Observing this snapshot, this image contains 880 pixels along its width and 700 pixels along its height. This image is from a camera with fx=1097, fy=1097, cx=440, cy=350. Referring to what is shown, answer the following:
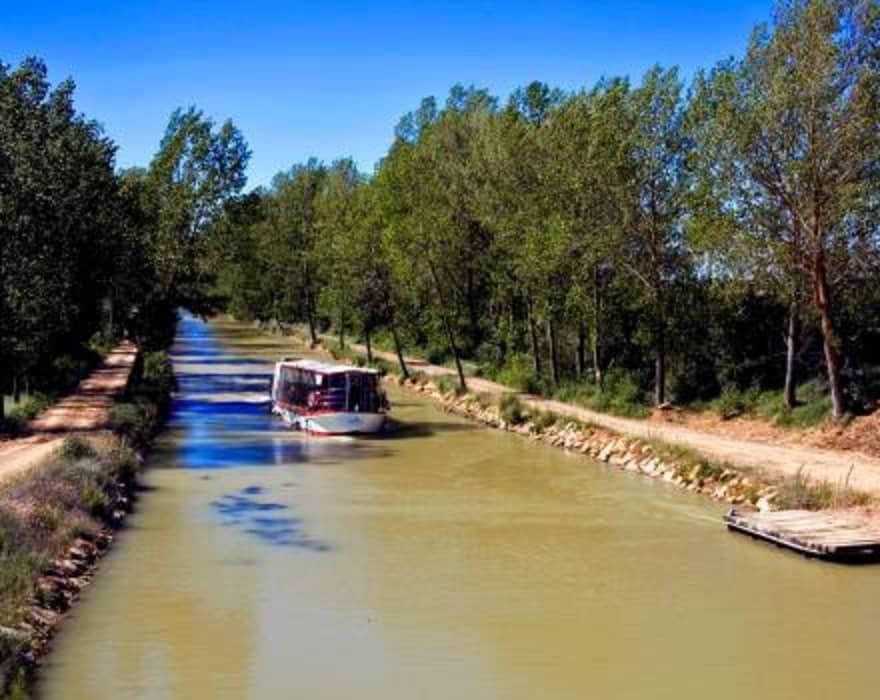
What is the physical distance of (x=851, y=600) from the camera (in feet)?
65.8

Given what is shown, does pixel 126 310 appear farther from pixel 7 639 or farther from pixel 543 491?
pixel 7 639

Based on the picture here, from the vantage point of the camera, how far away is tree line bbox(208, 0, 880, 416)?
31.4 m

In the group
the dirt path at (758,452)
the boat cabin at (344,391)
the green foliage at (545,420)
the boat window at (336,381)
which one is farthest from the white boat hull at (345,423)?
the dirt path at (758,452)

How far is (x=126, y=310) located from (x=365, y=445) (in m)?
35.0

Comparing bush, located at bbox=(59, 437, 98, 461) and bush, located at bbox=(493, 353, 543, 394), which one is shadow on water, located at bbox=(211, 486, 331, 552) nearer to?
bush, located at bbox=(59, 437, 98, 461)

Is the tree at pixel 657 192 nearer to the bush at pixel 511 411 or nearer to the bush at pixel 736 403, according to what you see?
the bush at pixel 736 403

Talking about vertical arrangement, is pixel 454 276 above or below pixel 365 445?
above

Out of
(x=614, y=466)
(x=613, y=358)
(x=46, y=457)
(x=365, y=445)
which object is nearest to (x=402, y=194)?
(x=613, y=358)

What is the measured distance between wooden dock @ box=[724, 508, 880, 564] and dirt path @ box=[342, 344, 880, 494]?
6.51ft

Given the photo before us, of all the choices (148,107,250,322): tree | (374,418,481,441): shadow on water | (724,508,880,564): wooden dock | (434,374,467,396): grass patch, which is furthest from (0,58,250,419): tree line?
(724,508,880,564): wooden dock

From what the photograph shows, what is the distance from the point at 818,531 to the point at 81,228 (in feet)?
97.4

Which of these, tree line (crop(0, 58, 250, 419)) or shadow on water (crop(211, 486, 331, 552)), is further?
tree line (crop(0, 58, 250, 419))

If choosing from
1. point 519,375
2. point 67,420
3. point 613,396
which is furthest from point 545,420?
point 67,420

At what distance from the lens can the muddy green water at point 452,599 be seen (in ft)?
53.4
